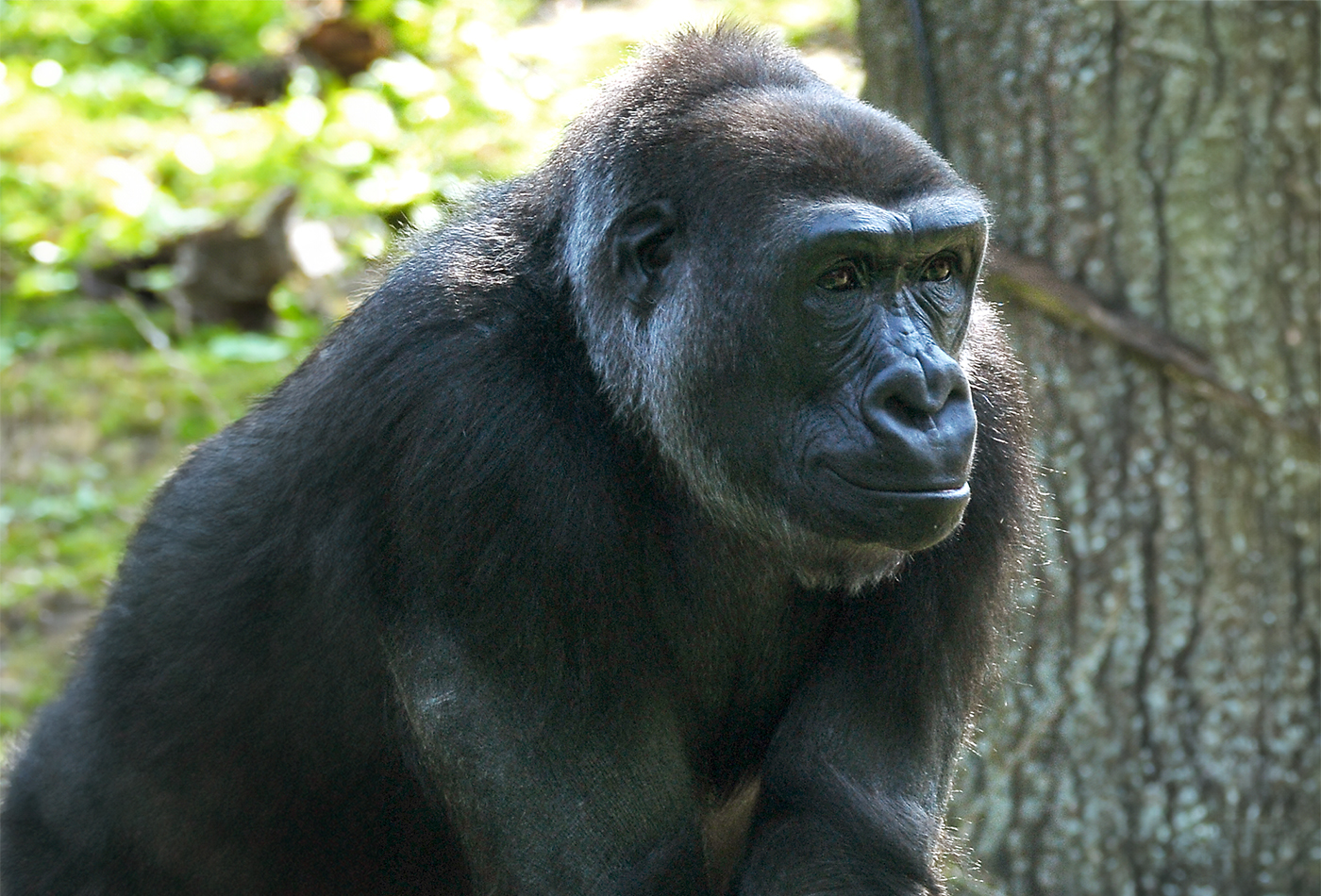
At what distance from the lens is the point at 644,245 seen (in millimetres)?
3693

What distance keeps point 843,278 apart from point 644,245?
50 cm

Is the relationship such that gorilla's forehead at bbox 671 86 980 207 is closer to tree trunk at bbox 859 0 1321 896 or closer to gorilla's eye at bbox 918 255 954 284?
gorilla's eye at bbox 918 255 954 284

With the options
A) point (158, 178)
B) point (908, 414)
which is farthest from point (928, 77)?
point (158, 178)

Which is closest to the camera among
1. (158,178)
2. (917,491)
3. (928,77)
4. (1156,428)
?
(917,491)

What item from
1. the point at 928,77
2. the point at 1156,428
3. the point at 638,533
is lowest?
the point at 1156,428

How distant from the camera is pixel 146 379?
9328mm

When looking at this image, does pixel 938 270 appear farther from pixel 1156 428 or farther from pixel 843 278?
pixel 1156 428

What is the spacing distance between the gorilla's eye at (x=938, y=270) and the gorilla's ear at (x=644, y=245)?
599 millimetres

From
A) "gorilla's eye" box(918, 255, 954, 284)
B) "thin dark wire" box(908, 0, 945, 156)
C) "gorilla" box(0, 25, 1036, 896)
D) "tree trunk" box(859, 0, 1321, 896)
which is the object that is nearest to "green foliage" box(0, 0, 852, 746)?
"thin dark wire" box(908, 0, 945, 156)

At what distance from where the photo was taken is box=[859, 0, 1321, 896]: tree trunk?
16.8ft

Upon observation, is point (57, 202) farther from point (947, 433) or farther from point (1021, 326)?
point (947, 433)

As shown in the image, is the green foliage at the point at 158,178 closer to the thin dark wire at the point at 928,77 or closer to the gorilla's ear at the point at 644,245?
the thin dark wire at the point at 928,77

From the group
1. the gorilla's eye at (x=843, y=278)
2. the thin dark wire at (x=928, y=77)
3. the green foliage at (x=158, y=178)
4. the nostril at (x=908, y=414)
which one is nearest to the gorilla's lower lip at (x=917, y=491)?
the nostril at (x=908, y=414)

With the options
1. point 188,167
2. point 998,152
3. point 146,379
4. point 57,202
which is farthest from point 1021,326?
point 57,202
